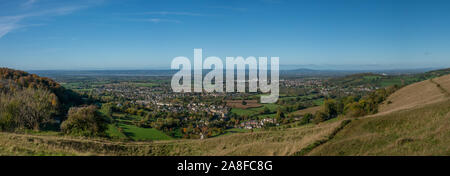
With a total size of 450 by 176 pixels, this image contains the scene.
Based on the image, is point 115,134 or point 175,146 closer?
point 175,146

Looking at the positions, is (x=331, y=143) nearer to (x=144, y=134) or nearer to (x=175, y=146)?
(x=175, y=146)

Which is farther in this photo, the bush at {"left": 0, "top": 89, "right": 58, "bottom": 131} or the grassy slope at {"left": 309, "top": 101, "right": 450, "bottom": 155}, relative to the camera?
the bush at {"left": 0, "top": 89, "right": 58, "bottom": 131}

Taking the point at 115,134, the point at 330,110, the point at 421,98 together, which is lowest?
the point at 115,134

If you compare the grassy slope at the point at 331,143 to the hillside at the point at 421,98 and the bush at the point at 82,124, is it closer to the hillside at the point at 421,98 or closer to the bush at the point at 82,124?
the hillside at the point at 421,98

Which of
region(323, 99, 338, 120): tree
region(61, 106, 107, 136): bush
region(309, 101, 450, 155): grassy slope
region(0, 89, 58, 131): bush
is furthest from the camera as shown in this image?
region(323, 99, 338, 120): tree

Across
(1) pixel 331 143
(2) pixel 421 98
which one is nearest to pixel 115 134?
(1) pixel 331 143

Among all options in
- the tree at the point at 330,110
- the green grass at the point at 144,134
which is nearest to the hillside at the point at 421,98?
the tree at the point at 330,110

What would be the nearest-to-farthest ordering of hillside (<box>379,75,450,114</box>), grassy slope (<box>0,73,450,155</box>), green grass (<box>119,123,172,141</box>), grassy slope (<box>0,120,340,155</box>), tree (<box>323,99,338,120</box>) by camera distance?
grassy slope (<box>0,73,450,155</box>), grassy slope (<box>0,120,340,155</box>), hillside (<box>379,75,450,114</box>), green grass (<box>119,123,172,141</box>), tree (<box>323,99,338,120</box>)

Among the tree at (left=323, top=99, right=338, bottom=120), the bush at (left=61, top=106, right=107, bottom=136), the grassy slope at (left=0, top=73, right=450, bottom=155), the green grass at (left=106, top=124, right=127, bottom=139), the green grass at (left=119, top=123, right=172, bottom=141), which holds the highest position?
the grassy slope at (left=0, top=73, right=450, bottom=155)

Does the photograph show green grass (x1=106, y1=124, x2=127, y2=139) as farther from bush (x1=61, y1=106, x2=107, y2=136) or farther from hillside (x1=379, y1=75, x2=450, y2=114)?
→ hillside (x1=379, y1=75, x2=450, y2=114)

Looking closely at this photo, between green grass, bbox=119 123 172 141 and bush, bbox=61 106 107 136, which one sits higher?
bush, bbox=61 106 107 136

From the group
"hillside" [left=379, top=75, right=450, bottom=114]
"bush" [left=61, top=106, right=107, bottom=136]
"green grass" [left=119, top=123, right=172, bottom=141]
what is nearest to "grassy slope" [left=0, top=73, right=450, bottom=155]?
"hillside" [left=379, top=75, right=450, bottom=114]
